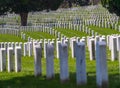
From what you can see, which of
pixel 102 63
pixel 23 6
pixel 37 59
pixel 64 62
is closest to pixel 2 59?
pixel 37 59

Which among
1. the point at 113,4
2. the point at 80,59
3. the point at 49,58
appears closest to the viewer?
the point at 80,59

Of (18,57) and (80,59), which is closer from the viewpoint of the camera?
(80,59)

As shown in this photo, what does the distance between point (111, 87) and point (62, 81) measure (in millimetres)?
1298

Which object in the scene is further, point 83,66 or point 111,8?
point 111,8

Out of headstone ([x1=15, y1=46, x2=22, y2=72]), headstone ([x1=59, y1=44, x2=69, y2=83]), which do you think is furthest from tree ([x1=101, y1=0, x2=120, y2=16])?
headstone ([x1=59, y1=44, x2=69, y2=83])

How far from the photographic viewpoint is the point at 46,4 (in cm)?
5975

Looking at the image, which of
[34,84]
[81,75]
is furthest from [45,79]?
[81,75]

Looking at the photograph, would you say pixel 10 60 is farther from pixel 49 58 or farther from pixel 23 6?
pixel 23 6

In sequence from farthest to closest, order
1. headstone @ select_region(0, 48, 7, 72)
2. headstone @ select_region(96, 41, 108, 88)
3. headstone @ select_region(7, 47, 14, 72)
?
headstone @ select_region(0, 48, 7, 72)
headstone @ select_region(7, 47, 14, 72)
headstone @ select_region(96, 41, 108, 88)

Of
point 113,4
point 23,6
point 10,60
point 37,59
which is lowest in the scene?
point 10,60

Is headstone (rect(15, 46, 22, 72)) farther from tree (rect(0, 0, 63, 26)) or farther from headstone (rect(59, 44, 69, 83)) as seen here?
tree (rect(0, 0, 63, 26))

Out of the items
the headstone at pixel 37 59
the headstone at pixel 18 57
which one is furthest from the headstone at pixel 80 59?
the headstone at pixel 18 57

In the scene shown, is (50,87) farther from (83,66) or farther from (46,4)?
(46,4)

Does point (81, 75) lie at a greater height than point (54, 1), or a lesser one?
lesser
